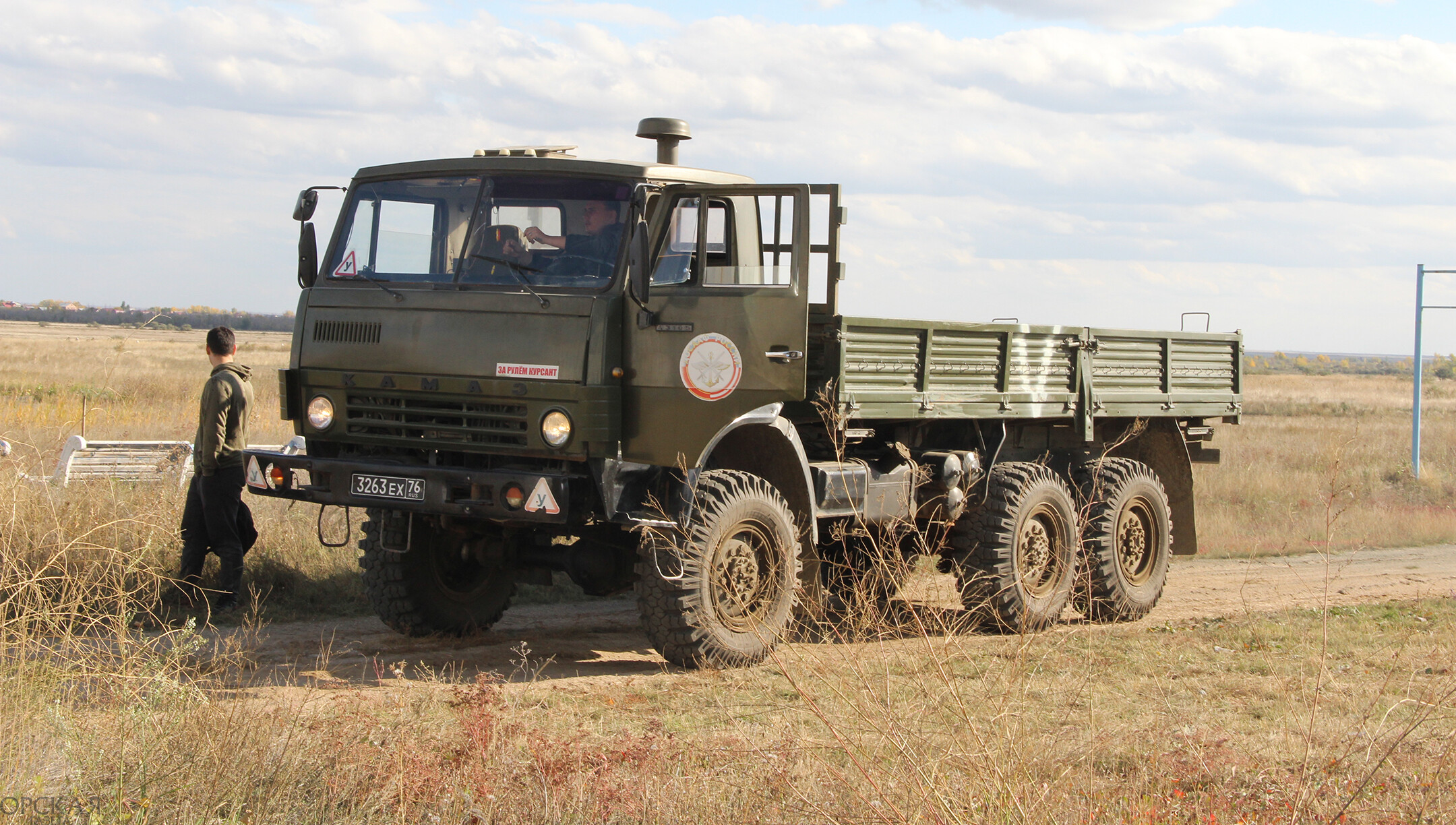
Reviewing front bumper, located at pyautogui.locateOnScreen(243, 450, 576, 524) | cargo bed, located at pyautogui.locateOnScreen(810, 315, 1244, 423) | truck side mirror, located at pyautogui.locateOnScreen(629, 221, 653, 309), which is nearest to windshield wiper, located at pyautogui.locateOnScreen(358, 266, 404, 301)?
front bumper, located at pyautogui.locateOnScreen(243, 450, 576, 524)

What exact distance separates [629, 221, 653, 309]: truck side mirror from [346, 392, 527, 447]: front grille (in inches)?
34.6

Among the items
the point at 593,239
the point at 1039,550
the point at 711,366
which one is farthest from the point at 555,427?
the point at 1039,550

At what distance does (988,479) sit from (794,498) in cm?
210

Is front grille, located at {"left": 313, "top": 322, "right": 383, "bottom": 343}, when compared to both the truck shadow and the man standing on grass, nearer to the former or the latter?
the man standing on grass

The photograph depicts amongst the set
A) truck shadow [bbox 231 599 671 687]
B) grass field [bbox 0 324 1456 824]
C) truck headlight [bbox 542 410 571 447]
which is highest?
truck headlight [bbox 542 410 571 447]

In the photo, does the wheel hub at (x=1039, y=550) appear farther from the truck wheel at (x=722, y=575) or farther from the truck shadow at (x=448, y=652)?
the truck shadow at (x=448, y=652)

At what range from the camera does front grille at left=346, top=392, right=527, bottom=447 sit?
6957 mm

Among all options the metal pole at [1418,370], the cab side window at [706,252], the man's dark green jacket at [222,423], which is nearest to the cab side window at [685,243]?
the cab side window at [706,252]

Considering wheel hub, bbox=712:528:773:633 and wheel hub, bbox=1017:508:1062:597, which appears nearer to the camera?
wheel hub, bbox=712:528:773:633

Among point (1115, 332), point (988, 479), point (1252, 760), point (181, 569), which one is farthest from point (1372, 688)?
point (181, 569)

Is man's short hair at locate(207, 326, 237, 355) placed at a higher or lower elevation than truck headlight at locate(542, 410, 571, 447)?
higher

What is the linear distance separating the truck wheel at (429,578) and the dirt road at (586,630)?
0.16 m

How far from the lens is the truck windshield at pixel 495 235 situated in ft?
23.5

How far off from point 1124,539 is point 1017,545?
5.77ft
